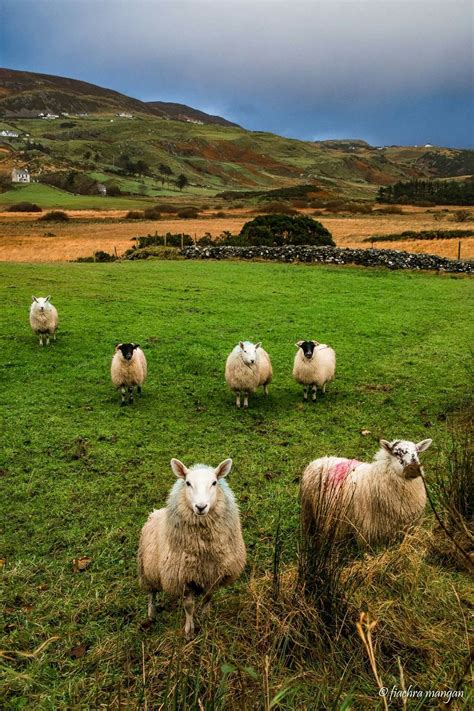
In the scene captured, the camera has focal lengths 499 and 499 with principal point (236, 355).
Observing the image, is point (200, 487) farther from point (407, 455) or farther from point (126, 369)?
point (126, 369)

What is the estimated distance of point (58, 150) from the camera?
17025 cm

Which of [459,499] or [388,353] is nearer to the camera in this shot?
[459,499]

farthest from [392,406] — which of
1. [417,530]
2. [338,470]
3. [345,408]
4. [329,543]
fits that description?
[329,543]

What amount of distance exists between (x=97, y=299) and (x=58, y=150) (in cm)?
17338

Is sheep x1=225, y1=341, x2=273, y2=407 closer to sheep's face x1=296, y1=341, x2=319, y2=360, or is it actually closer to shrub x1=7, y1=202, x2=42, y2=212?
sheep's face x1=296, y1=341, x2=319, y2=360

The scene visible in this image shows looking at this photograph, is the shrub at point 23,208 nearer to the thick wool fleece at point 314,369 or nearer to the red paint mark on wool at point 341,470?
the thick wool fleece at point 314,369

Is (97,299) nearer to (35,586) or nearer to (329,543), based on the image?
(35,586)

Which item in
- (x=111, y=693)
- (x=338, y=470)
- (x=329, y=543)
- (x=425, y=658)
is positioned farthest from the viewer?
(x=338, y=470)

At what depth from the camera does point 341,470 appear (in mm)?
6117

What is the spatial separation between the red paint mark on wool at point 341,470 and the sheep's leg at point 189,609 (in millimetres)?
2114

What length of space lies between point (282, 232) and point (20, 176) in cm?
11042

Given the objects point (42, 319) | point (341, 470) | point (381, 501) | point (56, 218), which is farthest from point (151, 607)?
point (56, 218)

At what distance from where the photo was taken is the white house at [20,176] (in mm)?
123269

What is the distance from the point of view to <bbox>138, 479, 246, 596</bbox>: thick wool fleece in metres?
4.72
